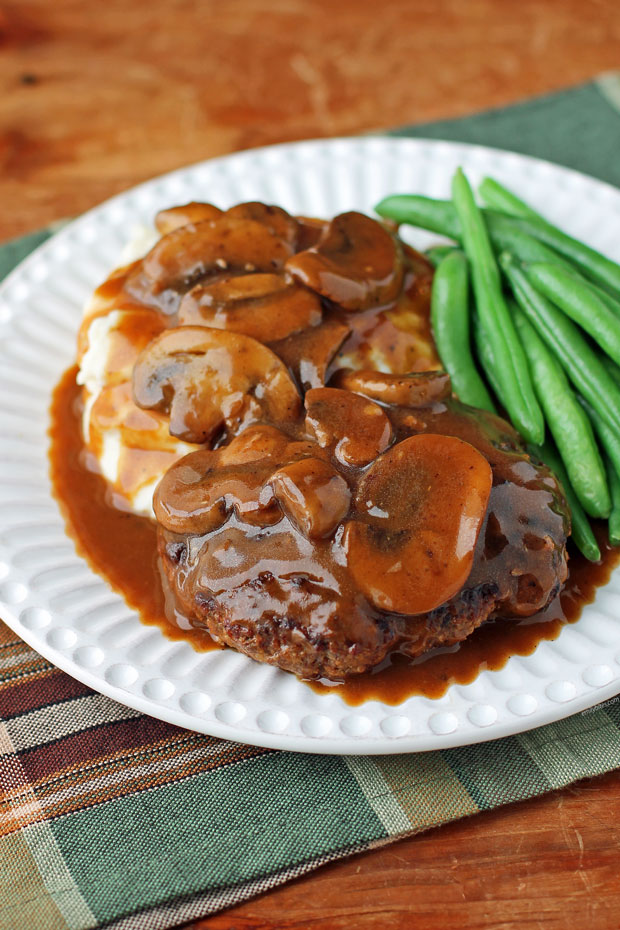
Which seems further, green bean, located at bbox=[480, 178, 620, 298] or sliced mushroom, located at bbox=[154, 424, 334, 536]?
green bean, located at bbox=[480, 178, 620, 298]

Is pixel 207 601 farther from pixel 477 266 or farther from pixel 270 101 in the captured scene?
pixel 270 101

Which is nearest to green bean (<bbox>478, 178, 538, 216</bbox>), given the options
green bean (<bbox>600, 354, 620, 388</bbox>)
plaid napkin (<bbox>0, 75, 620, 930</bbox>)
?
green bean (<bbox>600, 354, 620, 388</bbox>)

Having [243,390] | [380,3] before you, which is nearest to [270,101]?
[380,3]

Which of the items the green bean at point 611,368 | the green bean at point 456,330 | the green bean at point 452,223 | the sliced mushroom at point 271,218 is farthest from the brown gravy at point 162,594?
the green bean at point 452,223

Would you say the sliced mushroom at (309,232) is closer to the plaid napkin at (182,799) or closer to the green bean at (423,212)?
the green bean at (423,212)

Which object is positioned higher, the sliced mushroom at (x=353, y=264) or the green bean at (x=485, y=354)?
the sliced mushroom at (x=353, y=264)

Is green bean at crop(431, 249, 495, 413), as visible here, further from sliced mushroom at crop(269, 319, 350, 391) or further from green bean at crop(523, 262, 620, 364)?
sliced mushroom at crop(269, 319, 350, 391)
